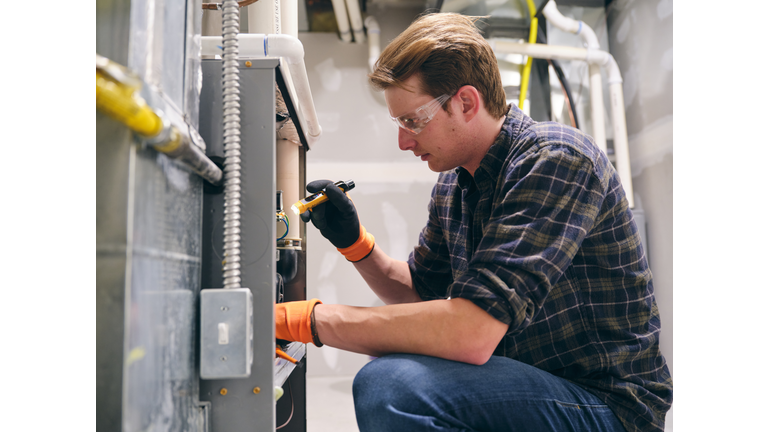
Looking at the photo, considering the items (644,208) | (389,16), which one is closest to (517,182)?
(644,208)

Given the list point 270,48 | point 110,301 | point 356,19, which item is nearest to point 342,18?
point 356,19

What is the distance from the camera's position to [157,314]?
473 millimetres

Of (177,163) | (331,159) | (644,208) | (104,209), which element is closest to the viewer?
(104,209)

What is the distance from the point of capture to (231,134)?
612 mm

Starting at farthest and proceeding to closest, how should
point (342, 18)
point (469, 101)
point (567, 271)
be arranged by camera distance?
point (342, 18), point (469, 101), point (567, 271)

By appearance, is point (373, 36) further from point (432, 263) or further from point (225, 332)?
point (225, 332)

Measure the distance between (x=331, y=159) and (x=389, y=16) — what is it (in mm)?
880

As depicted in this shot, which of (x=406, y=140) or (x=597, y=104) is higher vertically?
(x=597, y=104)

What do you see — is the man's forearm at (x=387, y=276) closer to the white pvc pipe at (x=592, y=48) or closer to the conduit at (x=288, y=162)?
the conduit at (x=288, y=162)

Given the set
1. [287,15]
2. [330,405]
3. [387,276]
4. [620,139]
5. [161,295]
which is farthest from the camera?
[620,139]

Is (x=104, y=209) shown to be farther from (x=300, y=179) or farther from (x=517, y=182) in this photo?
(x=300, y=179)

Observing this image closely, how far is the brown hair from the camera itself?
1.03 metres

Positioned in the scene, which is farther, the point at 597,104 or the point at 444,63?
the point at 597,104

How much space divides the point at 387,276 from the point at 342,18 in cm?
155
